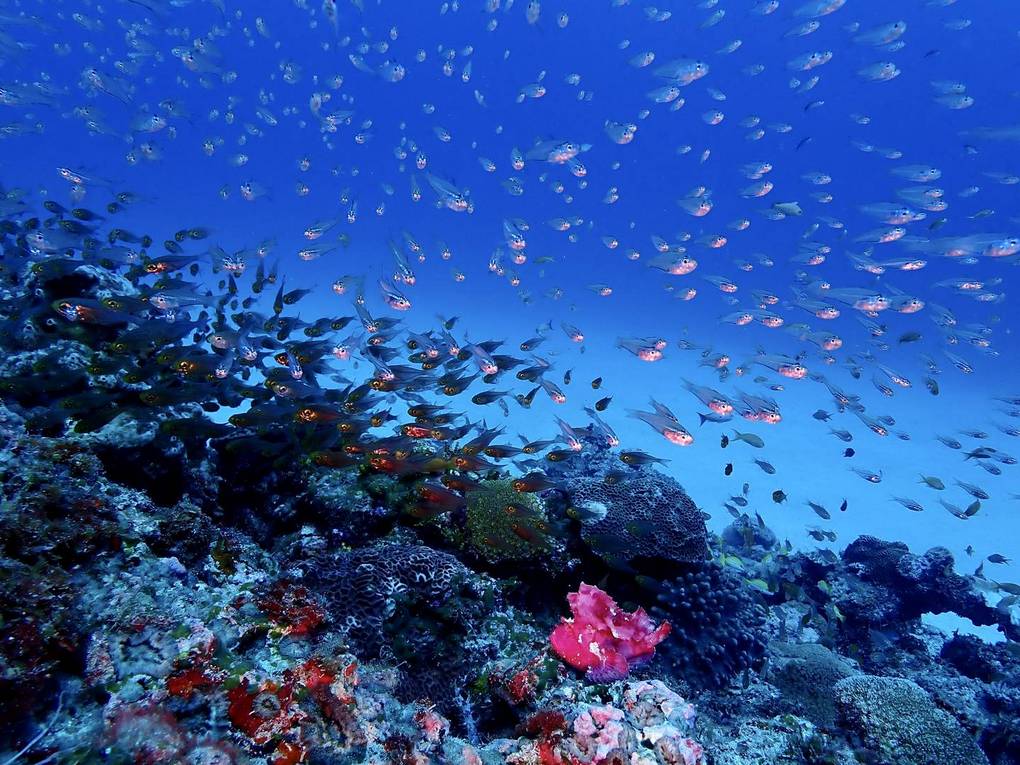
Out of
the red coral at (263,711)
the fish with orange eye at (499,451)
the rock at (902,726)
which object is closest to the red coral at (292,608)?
the red coral at (263,711)

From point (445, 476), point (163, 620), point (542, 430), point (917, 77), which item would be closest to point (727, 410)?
point (445, 476)

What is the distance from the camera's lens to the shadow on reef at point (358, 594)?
241 cm

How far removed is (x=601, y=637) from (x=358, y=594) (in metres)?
2.02

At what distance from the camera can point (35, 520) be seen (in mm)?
2695

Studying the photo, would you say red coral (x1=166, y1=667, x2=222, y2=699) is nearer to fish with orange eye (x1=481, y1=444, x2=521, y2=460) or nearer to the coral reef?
fish with orange eye (x1=481, y1=444, x2=521, y2=460)

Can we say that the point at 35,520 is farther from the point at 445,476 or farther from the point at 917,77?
the point at 917,77

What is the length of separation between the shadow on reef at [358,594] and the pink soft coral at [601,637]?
0.02 meters

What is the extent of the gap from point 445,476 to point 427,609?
163 cm

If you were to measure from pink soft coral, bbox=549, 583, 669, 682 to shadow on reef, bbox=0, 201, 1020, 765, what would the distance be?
2 cm

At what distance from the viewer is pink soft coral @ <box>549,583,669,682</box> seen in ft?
13.4

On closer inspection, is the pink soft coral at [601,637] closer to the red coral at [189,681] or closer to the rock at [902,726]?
the rock at [902,726]

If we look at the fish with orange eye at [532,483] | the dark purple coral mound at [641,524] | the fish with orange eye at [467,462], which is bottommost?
the dark purple coral mound at [641,524]

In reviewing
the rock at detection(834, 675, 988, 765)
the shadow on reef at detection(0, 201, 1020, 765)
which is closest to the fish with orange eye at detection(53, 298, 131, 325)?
the shadow on reef at detection(0, 201, 1020, 765)

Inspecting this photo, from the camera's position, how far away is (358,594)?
4.23 m
